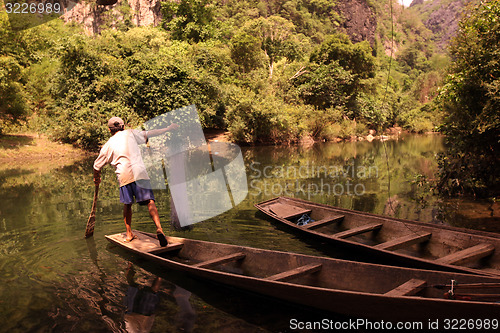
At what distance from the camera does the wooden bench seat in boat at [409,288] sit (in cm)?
325

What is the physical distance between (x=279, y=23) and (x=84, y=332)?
38.2 m

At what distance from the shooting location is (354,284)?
150 inches

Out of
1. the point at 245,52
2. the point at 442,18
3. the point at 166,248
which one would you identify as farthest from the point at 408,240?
the point at 442,18

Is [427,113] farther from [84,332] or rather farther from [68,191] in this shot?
[84,332]

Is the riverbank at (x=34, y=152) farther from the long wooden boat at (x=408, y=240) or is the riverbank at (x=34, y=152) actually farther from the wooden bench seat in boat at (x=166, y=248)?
the long wooden boat at (x=408, y=240)

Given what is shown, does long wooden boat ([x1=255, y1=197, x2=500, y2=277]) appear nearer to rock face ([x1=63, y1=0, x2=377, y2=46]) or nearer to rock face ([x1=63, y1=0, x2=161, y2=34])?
rock face ([x1=63, y1=0, x2=377, y2=46])

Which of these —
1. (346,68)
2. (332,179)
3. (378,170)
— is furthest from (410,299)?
(346,68)

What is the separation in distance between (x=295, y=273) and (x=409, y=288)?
42.3 inches

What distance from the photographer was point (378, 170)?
48.7ft

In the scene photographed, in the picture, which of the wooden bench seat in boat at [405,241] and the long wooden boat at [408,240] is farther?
the wooden bench seat in boat at [405,241]

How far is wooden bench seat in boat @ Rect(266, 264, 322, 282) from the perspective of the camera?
12.5 ft

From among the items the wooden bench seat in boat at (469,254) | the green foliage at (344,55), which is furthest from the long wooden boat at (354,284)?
the green foliage at (344,55)

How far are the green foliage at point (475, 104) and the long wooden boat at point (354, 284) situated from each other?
521cm

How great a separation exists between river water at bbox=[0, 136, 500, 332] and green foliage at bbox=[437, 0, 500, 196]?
0.72 meters
